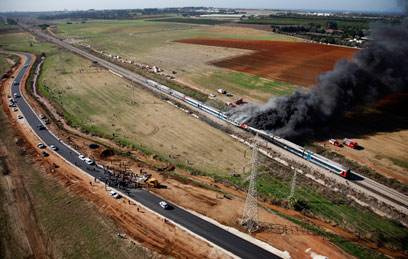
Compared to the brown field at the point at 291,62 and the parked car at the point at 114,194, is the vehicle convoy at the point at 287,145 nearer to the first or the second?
the parked car at the point at 114,194

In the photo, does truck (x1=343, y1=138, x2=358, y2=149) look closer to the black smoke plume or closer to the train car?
the black smoke plume

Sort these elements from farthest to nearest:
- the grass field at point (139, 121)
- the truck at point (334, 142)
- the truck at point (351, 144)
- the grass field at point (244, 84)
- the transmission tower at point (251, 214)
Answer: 1. the grass field at point (244, 84)
2. the truck at point (334, 142)
3. the truck at point (351, 144)
4. the grass field at point (139, 121)
5. the transmission tower at point (251, 214)

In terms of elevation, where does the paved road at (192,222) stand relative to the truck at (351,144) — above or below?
below

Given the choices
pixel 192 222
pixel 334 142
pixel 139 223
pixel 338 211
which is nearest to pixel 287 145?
pixel 334 142

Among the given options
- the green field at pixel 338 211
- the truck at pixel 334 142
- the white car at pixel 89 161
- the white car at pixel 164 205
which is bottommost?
the green field at pixel 338 211

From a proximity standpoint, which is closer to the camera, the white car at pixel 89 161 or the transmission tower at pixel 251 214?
the transmission tower at pixel 251 214

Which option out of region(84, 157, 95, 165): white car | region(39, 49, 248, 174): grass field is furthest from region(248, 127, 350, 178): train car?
region(84, 157, 95, 165): white car

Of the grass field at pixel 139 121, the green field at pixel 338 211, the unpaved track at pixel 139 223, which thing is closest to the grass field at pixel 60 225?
the unpaved track at pixel 139 223
